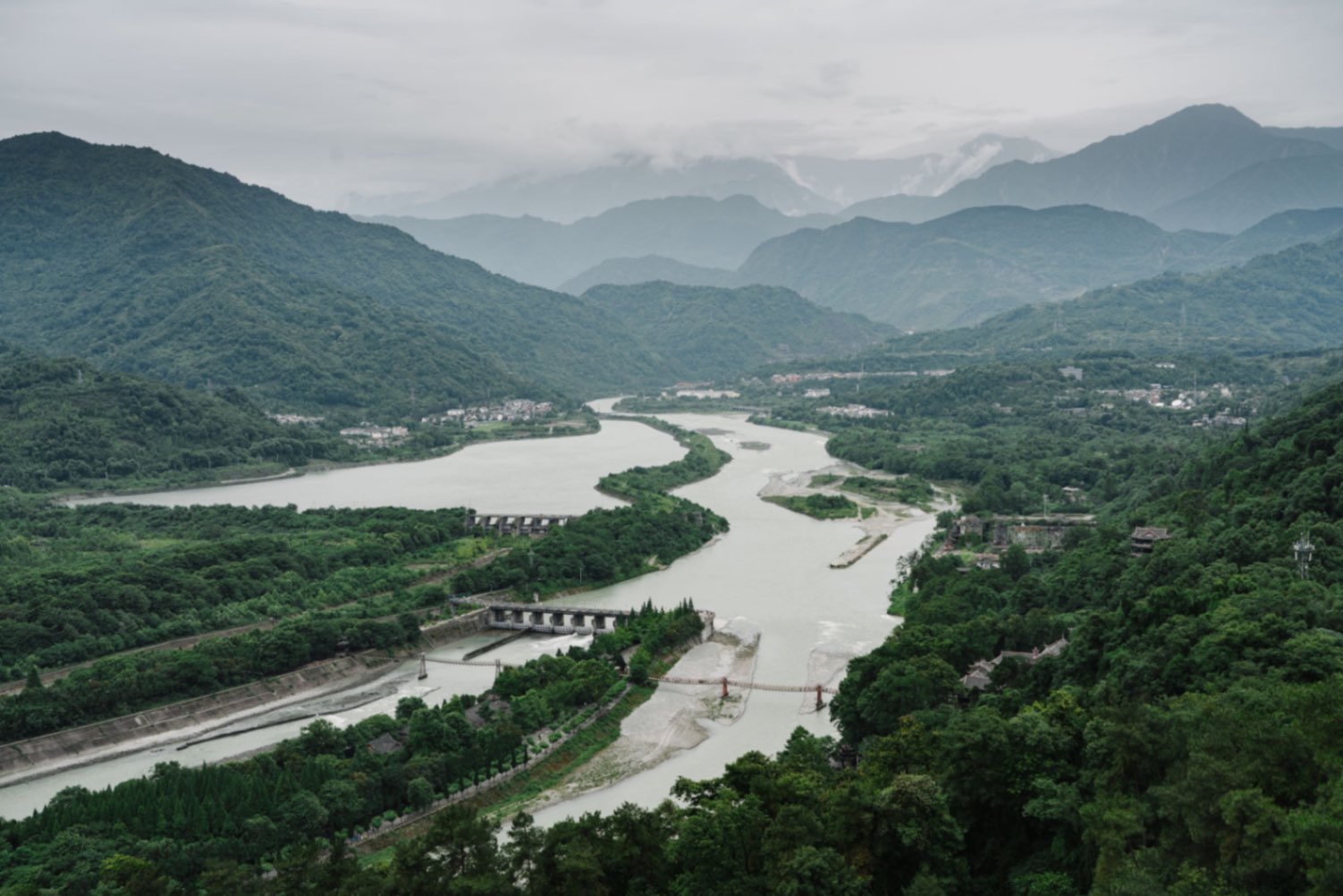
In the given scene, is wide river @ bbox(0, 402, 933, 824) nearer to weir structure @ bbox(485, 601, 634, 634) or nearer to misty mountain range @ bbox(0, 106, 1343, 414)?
weir structure @ bbox(485, 601, 634, 634)

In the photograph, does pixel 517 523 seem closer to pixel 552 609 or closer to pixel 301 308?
pixel 552 609

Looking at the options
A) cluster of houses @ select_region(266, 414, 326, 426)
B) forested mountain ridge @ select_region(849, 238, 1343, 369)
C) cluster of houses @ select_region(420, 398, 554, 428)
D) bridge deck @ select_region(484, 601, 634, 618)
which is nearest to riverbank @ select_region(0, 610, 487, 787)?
bridge deck @ select_region(484, 601, 634, 618)

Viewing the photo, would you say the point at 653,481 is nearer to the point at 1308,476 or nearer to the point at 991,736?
the point at 1308,476

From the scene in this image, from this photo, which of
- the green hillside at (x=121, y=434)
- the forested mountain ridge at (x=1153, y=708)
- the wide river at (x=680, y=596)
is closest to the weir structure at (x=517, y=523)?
the wide river at (x=680, y=596)

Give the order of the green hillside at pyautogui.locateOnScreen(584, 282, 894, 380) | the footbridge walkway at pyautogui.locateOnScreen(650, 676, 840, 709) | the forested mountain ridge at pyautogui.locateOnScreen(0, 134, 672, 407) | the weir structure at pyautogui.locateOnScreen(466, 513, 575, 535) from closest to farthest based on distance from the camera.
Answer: the footbridge walkway at pyautogui.locateOnScreen(650, 676, 840, 709) → the weir structure at pyautogui.locateOnScreen(466, 513, 575, 535) → the forested mountain ridge at pyautogui.locateOnScreen(0, 134, 672, 407) → the green hillside at pyautogui.locateOnScreen(584, 282, 894, 380)

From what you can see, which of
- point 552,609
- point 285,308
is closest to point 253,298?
point 285,308

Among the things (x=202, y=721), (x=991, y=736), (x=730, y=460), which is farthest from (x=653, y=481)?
(x=991, y=736)
